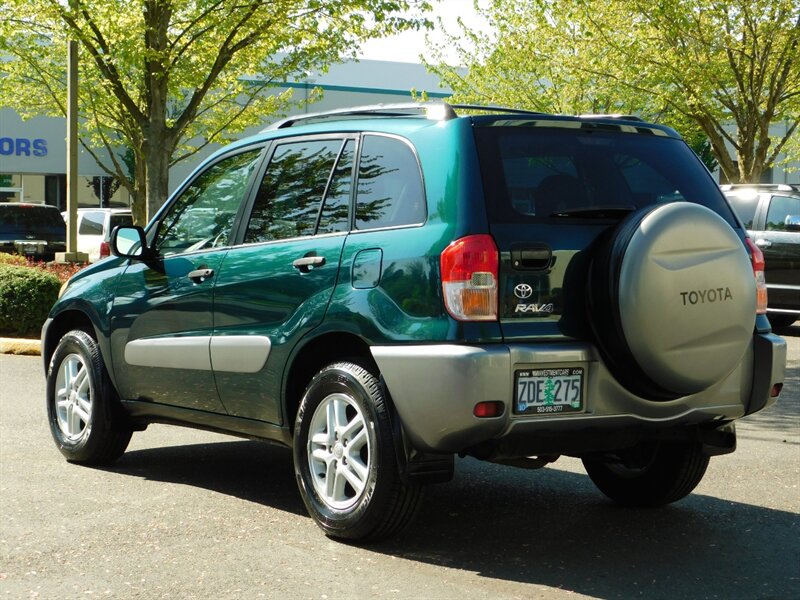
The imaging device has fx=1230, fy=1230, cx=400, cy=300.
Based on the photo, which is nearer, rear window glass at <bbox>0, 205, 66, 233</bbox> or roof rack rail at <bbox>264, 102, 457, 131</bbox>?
roof rack rail at <bbox>264, 102, 457, 131</bbox>

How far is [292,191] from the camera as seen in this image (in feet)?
19.4

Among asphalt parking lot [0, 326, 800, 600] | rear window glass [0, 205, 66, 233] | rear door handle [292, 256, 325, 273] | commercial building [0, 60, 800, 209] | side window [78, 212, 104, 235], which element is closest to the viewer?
asphalt parking lot [0, 326, 800, 600]

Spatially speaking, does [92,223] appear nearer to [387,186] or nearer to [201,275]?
[201,275]

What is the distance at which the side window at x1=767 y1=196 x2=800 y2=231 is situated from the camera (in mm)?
15953

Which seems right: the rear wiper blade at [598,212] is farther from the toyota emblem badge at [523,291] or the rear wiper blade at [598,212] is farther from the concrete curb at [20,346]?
the concrete curb at [20,346]

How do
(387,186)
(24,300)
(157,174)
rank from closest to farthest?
1. (387,186)
2. (24,300)
3. (157,174)

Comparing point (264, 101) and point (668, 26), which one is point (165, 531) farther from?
point (264, 101)

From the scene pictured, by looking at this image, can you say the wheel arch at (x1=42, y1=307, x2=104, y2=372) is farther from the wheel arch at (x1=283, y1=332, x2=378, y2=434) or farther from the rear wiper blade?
the rear wiper blade

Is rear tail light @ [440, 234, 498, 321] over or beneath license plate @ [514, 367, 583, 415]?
over

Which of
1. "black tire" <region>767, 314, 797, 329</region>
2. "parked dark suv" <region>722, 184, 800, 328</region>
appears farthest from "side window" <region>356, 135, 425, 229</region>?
"black tire" <region>767, 314, 797, 329</region>

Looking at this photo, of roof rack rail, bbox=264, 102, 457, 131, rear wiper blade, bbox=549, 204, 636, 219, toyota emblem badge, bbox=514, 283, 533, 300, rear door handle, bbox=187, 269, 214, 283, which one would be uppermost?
roof rack rail, bbox=264, 102, 457, 131

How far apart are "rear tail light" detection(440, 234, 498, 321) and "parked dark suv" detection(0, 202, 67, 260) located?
962 inches

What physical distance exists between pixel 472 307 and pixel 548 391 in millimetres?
462

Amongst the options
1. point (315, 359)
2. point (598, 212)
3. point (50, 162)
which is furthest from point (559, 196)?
point (50, 162)
